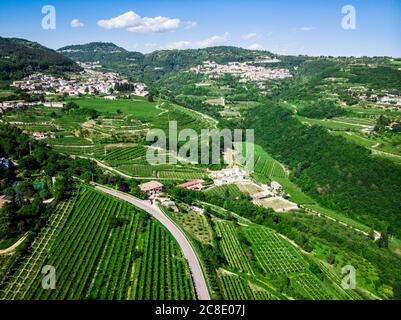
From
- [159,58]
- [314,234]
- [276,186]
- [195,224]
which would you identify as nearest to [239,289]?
[195,224]

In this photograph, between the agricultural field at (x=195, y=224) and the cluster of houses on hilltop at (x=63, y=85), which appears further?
the cluster of houses on hilltop at (x=63, y=85)

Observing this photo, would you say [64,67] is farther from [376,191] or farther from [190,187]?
[376,191]

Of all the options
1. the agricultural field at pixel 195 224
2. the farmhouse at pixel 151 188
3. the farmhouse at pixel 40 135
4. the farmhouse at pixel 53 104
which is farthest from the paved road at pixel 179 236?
the farmhouse at pixel 53 104

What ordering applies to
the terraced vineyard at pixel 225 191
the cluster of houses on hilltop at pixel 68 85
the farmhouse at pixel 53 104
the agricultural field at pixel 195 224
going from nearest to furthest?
1. the agricultural field at pixel 195 224
2. the terraced vineyard at pixel 225 191
3. the farmhouse at pixel 53 104
4. the cluster of houses on hilltop at pixel 68 85

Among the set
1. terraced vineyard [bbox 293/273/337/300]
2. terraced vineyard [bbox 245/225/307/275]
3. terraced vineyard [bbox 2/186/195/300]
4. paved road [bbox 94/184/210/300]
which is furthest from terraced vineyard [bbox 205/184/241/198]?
terraced vineyard [bbox 293/273/337/300]

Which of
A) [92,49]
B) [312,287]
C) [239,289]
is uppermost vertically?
[92,49]

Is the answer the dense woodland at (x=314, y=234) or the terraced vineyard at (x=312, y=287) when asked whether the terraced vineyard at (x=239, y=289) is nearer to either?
the dense woodland at (x=314, y=234)

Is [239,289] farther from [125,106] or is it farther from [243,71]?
[243,71]

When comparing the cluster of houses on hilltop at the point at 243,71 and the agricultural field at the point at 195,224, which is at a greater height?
the cluster of houses on hilltop at the point at 243,71
